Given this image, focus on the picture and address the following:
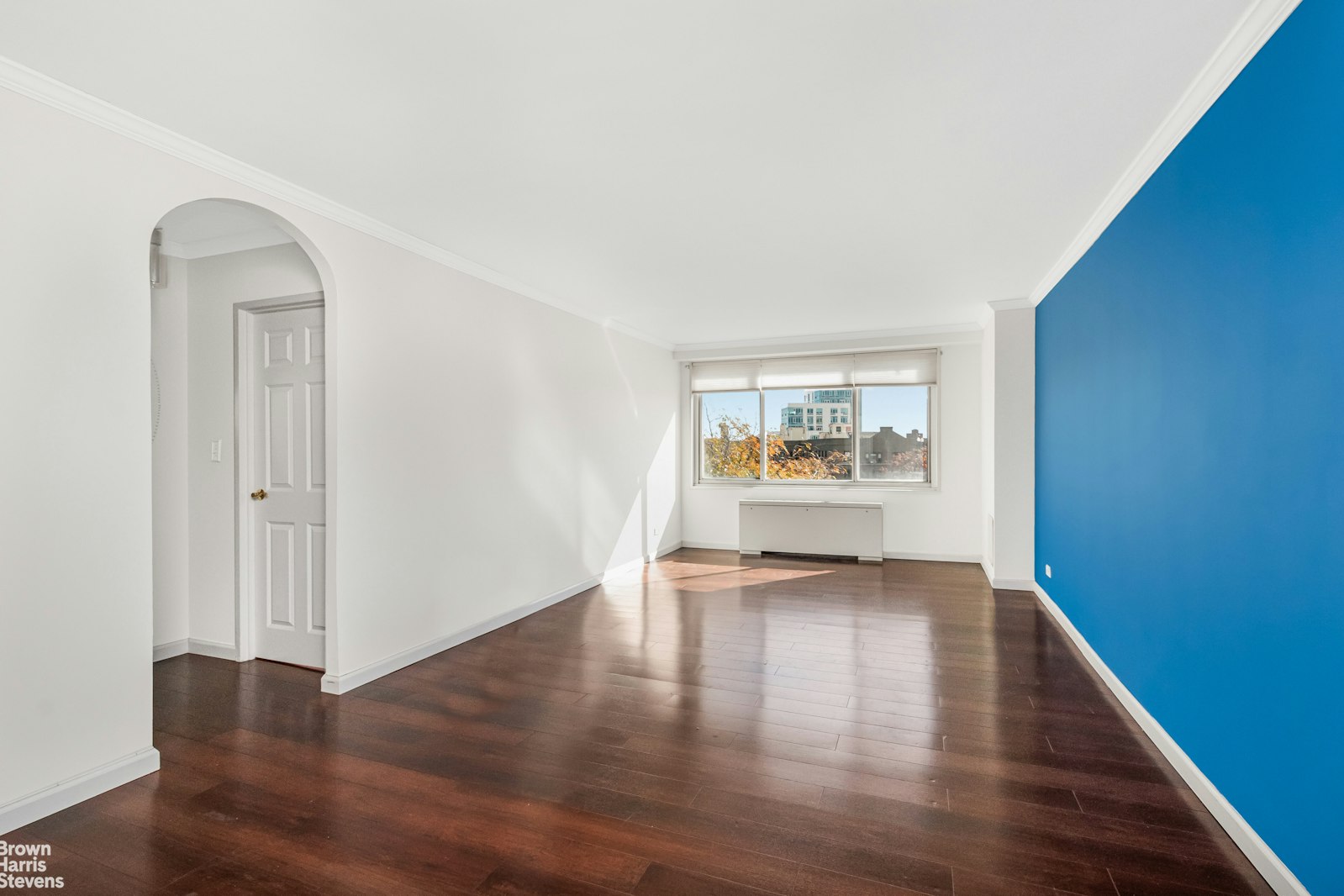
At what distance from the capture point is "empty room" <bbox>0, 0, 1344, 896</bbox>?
6.32ft

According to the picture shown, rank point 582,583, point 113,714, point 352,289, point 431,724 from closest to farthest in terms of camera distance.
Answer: point 113,714 → point 431,724 → point 352,289 → point 582,583

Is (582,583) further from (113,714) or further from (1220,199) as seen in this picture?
(1220,199)

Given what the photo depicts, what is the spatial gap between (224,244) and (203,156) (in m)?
1.29

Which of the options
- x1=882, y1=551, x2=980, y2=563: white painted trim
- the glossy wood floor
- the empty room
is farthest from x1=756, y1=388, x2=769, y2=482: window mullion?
the glossy wood floor

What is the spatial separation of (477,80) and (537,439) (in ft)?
10.2

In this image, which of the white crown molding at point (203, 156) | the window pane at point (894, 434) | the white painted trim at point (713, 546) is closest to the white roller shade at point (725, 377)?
the window pane at point (894, 434)

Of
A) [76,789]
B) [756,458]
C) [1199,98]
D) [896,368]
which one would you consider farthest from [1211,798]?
[756,458]

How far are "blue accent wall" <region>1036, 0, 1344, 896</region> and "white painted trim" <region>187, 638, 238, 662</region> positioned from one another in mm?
4866

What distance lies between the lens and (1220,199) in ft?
7.28

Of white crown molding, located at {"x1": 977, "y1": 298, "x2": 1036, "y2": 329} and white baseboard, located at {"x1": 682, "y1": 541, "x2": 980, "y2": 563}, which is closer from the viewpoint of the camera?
white crown molding, located at {"x1": 977, "y1": 298, "x2": 1036, "y2": 329}

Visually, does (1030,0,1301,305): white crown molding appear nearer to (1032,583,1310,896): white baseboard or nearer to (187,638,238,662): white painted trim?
(1032,583,1310,896): white baseboard

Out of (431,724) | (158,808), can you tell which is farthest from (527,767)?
(158,808)

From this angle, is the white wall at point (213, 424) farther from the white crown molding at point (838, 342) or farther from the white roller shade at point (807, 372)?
the white roller shade at point (807, 372)

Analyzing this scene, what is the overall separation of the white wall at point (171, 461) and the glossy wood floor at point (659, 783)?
0.36m
